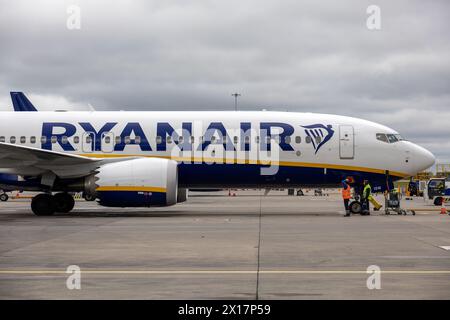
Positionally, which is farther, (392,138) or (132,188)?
(392,138)

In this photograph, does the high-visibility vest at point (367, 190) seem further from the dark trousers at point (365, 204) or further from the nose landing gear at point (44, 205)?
the nose landing gear at point (44, 205)

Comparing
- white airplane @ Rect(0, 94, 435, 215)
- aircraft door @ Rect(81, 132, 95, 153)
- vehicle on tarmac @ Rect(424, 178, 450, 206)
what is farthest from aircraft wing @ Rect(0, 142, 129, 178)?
vehicle on tarmac @ Rect(424, 178, 450, 206)

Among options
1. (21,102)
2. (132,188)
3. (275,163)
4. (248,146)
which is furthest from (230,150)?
(21,102)

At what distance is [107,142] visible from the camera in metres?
25.2

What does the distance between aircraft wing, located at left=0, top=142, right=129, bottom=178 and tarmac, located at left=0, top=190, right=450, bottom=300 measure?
14.2 feet

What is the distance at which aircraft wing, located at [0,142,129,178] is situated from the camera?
2312cm

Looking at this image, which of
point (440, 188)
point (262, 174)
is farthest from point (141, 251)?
point (440, 188)

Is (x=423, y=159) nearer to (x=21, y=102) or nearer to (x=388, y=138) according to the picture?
(x=388, y=138)

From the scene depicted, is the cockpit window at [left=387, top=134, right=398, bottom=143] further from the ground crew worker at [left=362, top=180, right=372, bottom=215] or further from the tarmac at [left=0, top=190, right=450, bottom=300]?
the tarmac at [left=0, top=190, right=450, bottom=300]

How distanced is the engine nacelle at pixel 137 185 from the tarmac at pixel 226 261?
3.58 m

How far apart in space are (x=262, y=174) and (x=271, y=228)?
253 inches

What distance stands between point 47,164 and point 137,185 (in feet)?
12.6

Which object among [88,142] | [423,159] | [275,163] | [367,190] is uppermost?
[88,142]

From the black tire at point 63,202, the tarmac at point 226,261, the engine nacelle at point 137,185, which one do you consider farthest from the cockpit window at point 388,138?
the black tire at point 63,202
